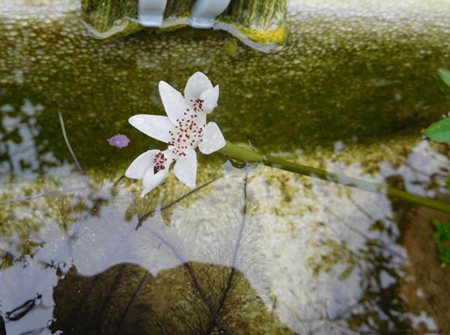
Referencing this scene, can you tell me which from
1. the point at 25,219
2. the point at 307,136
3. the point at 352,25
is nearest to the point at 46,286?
the point at 25,219

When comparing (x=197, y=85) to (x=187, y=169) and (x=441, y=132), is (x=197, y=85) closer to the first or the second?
(x=187, y=169)

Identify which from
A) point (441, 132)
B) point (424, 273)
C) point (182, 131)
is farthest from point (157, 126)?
point (424, 273)

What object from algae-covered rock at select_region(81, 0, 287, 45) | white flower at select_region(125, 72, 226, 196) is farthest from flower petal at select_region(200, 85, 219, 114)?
algae-covered rock at select_region(81, 0, 287, 45)

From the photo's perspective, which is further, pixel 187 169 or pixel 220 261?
pixel 220 261

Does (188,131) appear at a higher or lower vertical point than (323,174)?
higher

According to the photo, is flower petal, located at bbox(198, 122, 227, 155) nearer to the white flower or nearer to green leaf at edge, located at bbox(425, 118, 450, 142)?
the white flower

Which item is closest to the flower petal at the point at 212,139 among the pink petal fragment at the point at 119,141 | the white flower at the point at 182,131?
the white flower at the point at 182,131

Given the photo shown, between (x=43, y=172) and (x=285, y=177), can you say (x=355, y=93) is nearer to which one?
(x=285, y=177)
